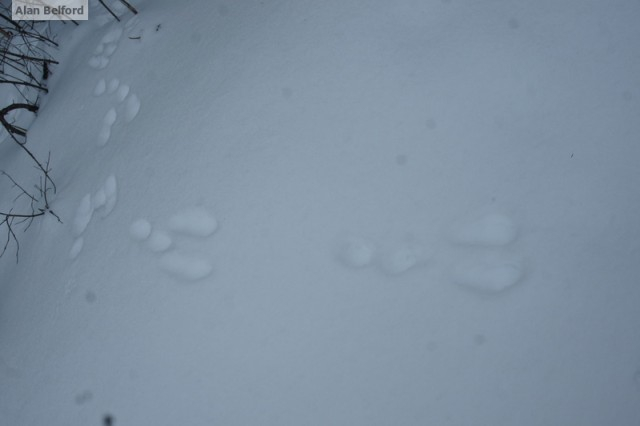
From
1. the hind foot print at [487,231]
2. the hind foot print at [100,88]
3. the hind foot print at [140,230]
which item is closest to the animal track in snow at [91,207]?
the hind foot print at [140,230]

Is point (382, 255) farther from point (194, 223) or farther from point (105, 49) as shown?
point (105, 49)

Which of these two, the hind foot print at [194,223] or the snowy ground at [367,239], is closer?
the snowy ground at [367,239]

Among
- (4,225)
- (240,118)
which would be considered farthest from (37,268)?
(240,118)

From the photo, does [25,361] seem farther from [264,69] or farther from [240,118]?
[264,69]

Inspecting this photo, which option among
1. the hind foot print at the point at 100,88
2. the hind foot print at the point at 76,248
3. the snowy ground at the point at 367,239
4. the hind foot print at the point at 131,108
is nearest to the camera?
the snowy ground at the point at 367,239

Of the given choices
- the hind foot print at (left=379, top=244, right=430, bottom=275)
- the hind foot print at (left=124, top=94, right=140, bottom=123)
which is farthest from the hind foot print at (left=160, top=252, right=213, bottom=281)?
the hind foot print at (left=124, top=94, right=140, bottom=123)

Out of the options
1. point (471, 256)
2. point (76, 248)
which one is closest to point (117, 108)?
point (76, 248)

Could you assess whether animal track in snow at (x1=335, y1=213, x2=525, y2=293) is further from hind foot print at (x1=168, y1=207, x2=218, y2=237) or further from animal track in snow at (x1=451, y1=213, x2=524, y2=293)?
hind foot print at (x1=168, y1=207, x2=218, y2=237)

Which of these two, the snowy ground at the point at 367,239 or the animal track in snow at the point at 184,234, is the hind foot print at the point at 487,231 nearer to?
the snowy ground at the point at 367,239
